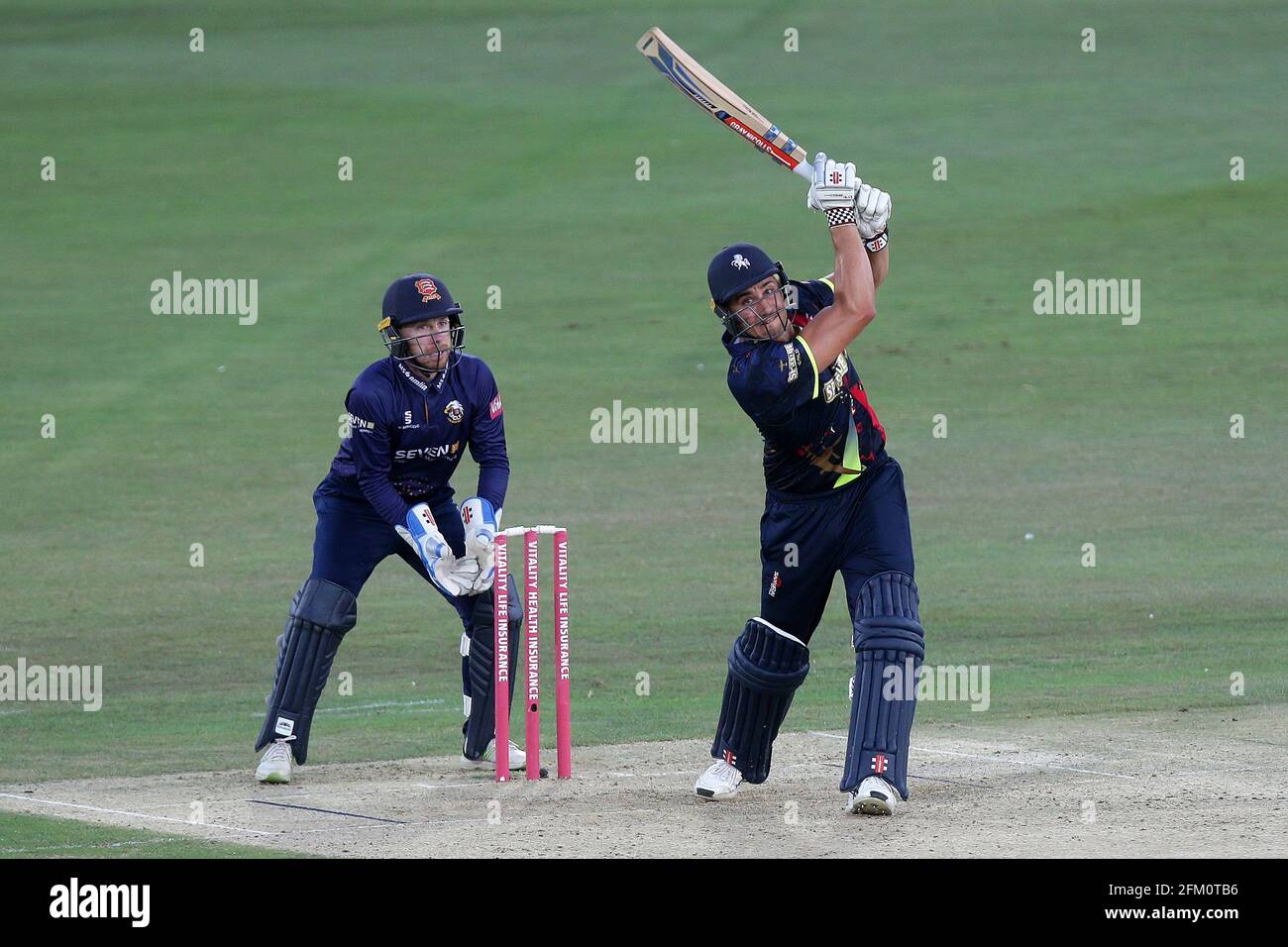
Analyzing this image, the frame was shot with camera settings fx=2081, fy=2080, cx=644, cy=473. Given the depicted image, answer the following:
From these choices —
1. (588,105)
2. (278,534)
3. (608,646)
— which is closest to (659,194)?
(588,105)

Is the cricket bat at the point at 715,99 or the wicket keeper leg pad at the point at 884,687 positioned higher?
the cricket bat at the point at 715,99

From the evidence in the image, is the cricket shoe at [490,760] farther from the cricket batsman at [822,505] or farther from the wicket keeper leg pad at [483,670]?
the cricket batsman at [822,505]

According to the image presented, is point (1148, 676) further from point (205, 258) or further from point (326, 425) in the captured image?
point (205, 258)

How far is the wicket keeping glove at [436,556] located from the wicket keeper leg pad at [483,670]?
323 millimetres

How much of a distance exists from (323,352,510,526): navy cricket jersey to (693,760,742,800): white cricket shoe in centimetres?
154

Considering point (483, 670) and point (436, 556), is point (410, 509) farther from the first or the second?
point (483, 670)

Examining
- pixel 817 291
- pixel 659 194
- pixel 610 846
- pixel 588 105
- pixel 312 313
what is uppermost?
pixel 588 105

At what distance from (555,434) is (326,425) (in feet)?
7.59

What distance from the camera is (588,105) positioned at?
3425 centimetres

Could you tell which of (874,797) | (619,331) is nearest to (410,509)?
(874,797)

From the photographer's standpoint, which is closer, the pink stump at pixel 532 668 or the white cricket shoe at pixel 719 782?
the white cricket shoe at pixel 719 782

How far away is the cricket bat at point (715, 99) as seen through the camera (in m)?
8.75

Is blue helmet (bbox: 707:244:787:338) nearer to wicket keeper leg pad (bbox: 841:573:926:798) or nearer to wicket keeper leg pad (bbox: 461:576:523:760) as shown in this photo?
wicket keeper leg pad (bbox: 841:573:926:798)

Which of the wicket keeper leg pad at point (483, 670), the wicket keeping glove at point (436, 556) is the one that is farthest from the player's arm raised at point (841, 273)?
the wicket keeper leg pad at point (483, 670)
